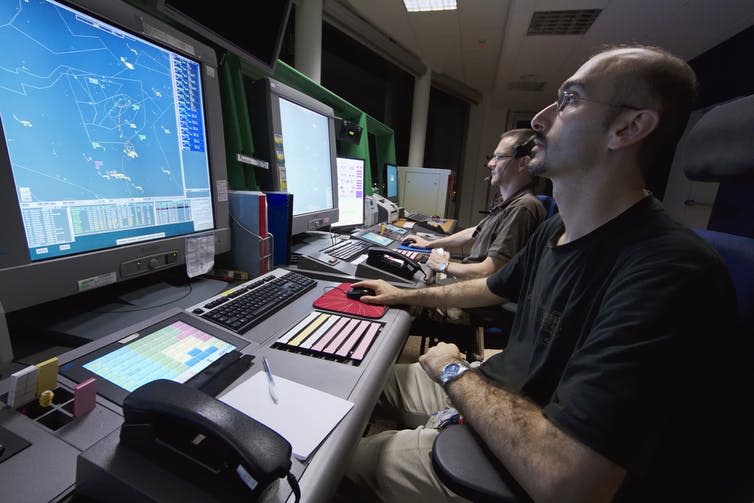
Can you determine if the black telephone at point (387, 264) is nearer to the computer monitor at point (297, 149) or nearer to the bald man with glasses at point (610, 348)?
the bald man with glasses at point (610, 348)

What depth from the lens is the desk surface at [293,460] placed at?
361 millimetres

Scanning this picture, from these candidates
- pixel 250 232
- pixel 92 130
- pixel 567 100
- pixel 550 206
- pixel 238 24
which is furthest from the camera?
pixel 550 206

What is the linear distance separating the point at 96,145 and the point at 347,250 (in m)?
0.97

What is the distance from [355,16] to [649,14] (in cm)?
301

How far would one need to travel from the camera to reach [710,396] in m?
0.54

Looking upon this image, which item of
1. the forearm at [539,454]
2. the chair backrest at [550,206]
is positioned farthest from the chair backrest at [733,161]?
the chair backrest at [550,206]

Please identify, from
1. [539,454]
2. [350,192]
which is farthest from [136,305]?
[350,192]

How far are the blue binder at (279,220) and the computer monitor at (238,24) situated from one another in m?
0.55

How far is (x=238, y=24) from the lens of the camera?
46.7 inches

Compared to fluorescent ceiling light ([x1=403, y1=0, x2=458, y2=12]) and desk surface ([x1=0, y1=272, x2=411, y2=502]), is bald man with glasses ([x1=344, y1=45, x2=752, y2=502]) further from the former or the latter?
fluorescent ceiling light ([x1=403, y1=0, x2=458, y2=12])

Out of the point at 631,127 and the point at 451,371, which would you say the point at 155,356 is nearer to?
the point at 451,371

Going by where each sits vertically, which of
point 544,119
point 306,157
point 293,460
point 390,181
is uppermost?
point 544,119

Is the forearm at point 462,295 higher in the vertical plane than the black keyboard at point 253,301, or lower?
lower

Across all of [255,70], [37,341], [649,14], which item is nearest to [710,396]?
[37,341]
